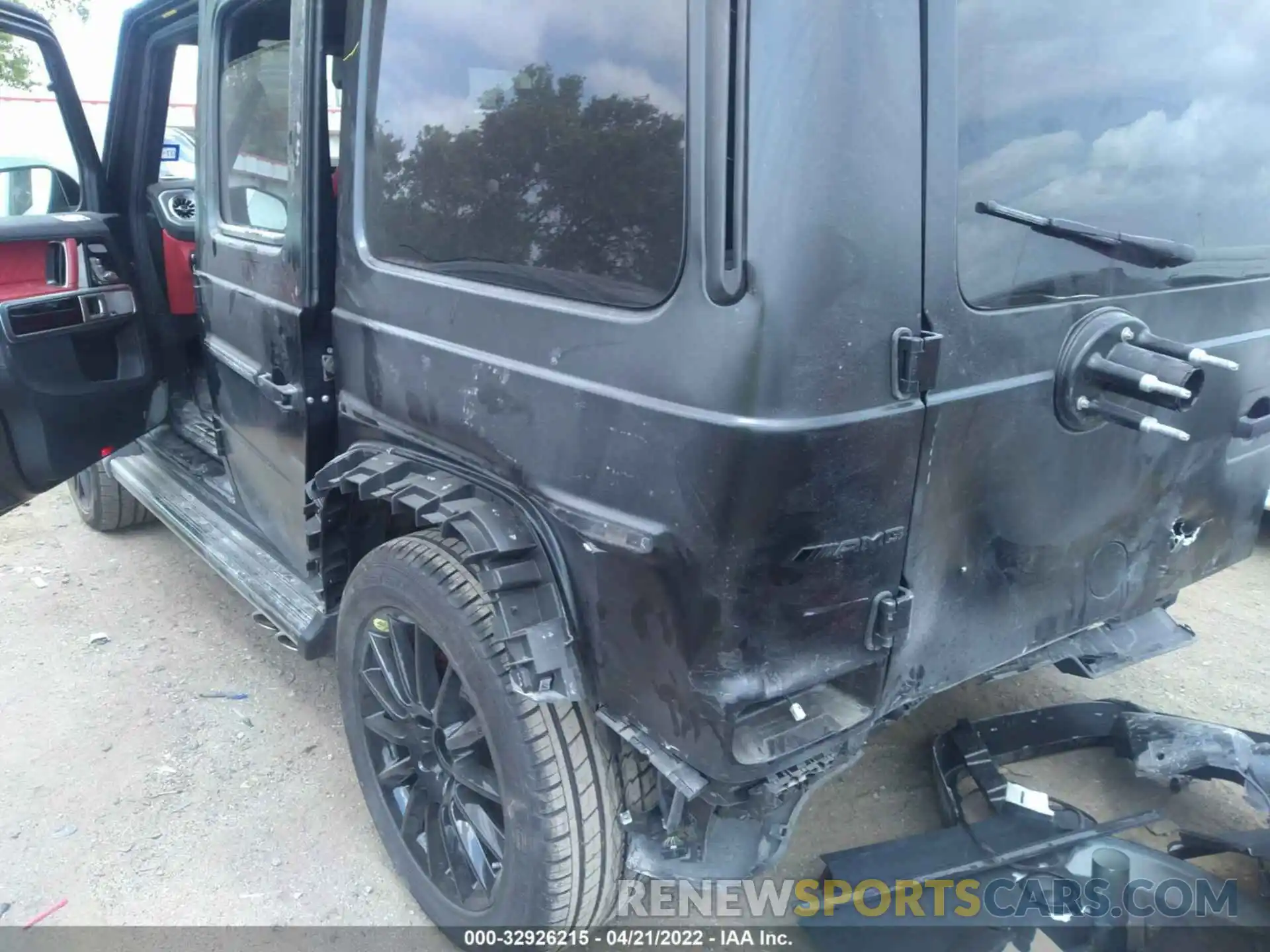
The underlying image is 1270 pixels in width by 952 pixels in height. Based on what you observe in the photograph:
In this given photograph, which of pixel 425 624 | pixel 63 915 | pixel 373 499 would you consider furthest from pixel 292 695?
pixel 425 624

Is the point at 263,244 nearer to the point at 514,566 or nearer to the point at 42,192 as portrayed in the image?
the point at 514,566

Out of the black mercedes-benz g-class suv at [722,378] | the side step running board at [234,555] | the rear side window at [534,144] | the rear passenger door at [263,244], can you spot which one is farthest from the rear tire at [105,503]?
the rear side window at [534,144]

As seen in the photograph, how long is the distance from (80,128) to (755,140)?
10.3 ft

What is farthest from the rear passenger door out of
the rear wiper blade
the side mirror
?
the rear wiper blade

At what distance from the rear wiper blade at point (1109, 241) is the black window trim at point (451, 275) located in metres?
0.52

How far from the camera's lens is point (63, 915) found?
247 cm

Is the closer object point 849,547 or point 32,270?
point 849,547

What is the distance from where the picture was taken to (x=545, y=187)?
1742mm

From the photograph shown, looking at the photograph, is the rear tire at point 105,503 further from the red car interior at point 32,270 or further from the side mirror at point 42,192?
the red car interior at point 32,270

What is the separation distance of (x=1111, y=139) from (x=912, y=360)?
697 millimetres

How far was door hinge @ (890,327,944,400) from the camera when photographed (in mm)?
1452

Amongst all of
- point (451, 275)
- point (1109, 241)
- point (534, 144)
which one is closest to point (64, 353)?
point (451, 275)

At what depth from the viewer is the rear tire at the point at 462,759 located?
1.91 meters

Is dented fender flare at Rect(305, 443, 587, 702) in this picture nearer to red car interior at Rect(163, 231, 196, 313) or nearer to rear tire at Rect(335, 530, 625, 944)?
rear tire at Rect(335, 530, 625, 944)
